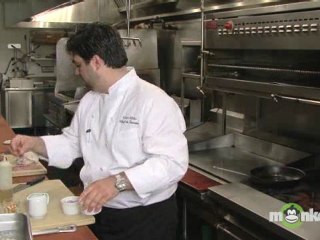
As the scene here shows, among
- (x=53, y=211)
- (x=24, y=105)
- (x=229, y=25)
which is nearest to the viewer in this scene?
(x=53, y=211)

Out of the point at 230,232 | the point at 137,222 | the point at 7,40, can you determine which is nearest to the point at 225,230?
the point at 230,232

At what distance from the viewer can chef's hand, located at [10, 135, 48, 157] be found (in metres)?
2.07

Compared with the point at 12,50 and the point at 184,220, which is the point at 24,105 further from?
the point at 184,220

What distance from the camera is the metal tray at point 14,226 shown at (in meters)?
1.41

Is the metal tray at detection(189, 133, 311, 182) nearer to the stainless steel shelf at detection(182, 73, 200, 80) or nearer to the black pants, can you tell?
the stainless steel shelf at detection(182, 73, 200, 80)

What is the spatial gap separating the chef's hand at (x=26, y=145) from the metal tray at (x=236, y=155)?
41.9 inches

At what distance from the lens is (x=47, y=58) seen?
7922 mm

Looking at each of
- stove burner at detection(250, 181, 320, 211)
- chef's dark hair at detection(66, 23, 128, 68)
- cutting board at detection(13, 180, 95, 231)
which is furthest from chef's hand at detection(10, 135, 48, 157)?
stove burner at detection(250, 181, 320, 211)

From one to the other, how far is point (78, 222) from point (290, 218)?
0.93 metres

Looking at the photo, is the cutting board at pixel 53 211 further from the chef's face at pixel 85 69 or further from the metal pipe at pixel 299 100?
the metal pipe at pixel 299 100

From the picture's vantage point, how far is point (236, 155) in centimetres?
303

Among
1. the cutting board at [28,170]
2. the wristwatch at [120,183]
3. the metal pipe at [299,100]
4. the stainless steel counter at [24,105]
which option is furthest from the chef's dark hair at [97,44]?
the stainless steel counter at [24,105]

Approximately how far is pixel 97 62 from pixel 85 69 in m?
0.07

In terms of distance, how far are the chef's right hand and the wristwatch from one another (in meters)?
0.67
